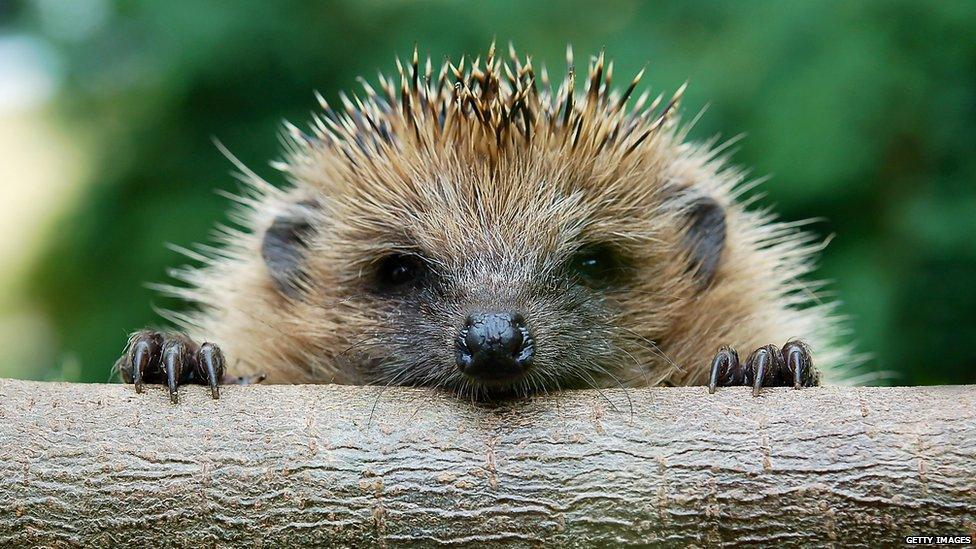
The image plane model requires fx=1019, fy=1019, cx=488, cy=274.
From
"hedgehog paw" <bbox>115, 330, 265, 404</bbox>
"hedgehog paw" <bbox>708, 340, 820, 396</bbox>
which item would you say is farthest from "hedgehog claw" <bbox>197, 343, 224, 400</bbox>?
"hedgehog paw" <bbox>708, 340, 820, 396</bbox>

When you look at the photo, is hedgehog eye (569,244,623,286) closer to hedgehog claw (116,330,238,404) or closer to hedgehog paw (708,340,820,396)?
hedgehog paw (708,340,820,396)

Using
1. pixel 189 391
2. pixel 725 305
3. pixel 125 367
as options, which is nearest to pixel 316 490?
pixel 189 391

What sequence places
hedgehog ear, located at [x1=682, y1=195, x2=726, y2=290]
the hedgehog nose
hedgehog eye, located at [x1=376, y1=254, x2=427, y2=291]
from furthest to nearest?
hedgehog ear, located at [x1=682, y1=195, x2=726, y2=290] → hedgehog eye, located at [x1=376, y1=254, x2=427, y2=291] → the hedgehog nose

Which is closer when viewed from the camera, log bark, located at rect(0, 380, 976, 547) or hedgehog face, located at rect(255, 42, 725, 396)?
log bark, located at rect(0, 380, 976, 547)

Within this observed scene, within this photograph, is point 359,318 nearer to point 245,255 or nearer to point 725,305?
point 245,255

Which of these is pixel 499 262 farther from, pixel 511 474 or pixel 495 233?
pixel 511 474

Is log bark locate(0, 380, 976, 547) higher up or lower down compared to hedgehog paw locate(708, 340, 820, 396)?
lower down

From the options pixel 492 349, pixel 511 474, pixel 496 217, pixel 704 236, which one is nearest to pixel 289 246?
pixel 496 217

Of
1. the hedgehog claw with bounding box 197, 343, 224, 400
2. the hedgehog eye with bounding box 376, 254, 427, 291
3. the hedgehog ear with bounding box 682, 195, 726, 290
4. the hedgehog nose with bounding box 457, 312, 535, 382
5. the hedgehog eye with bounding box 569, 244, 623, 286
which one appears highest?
the hedgehog ear with bounding box 682, 195, 726, 290
